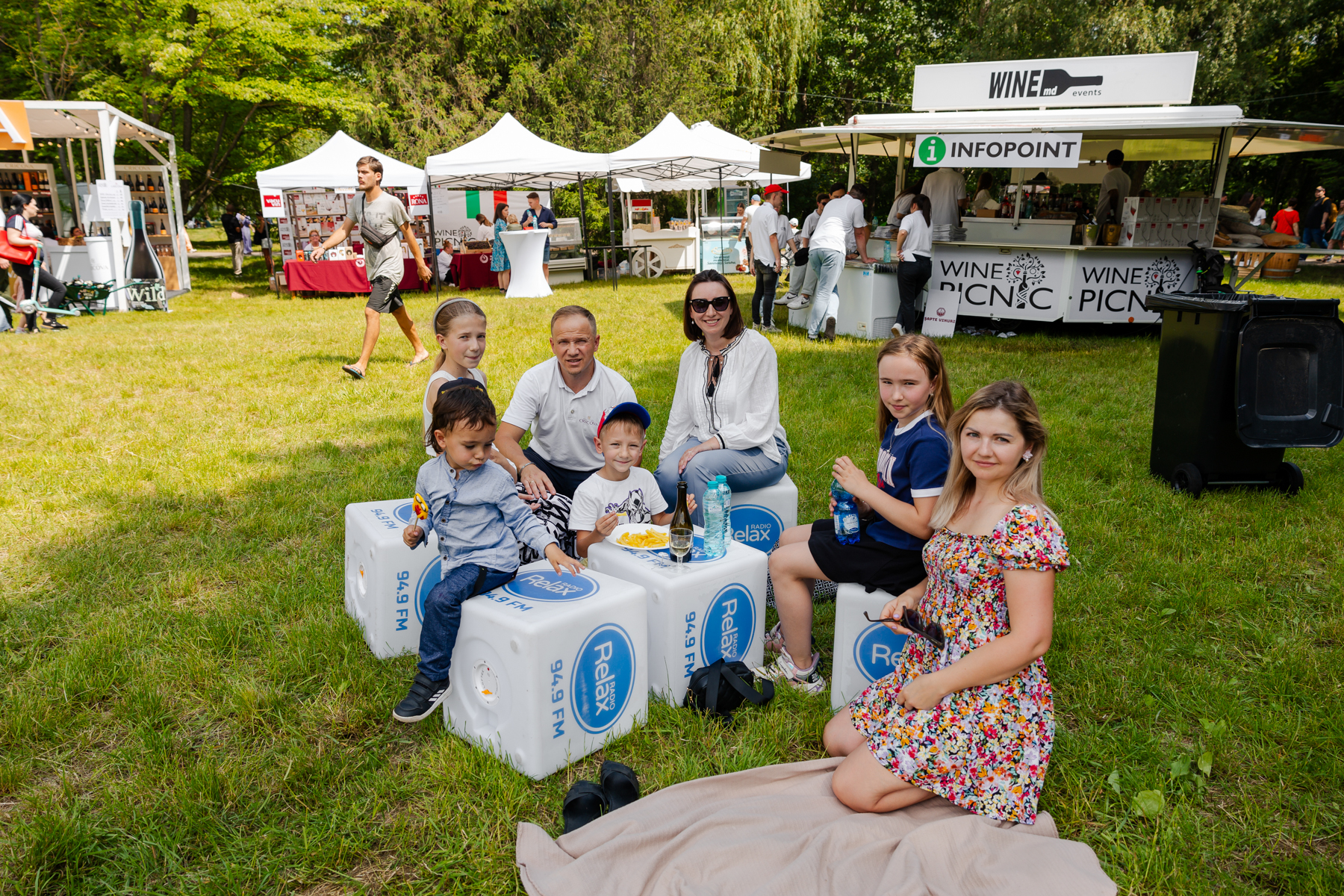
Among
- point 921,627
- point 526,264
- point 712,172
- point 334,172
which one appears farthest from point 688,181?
point 921,627

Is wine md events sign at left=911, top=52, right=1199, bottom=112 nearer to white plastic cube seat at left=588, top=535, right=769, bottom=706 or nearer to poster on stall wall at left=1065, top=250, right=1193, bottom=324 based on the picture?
poster on stall wall at left=1065, top=250, right=1193, bottom=324

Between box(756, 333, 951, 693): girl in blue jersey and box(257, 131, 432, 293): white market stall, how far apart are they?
14672mm

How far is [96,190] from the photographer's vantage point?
1416cm

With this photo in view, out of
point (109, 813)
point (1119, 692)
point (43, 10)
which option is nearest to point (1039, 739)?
point (1119, 692)

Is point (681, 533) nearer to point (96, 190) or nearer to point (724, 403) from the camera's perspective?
point (724, 403)

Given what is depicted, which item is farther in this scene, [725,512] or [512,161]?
[512,161]

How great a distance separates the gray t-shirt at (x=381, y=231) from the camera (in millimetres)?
8703

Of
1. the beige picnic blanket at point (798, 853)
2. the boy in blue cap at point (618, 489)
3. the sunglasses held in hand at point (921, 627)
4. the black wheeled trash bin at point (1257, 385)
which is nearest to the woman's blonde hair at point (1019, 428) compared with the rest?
the sunglasses held in hand at point (921, 627)

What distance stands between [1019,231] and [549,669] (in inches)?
403

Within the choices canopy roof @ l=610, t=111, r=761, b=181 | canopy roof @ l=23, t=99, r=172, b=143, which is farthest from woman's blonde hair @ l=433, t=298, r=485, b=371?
canopy roof @ l=23, t=99, r=172, b=143

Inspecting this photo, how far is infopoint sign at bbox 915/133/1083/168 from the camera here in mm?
9766

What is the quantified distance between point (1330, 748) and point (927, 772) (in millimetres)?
1570

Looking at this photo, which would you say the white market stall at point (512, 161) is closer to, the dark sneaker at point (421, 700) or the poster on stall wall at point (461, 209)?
the poster on stall wall at point (461, 209)

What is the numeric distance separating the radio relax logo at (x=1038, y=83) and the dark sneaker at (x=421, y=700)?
11562 mm
